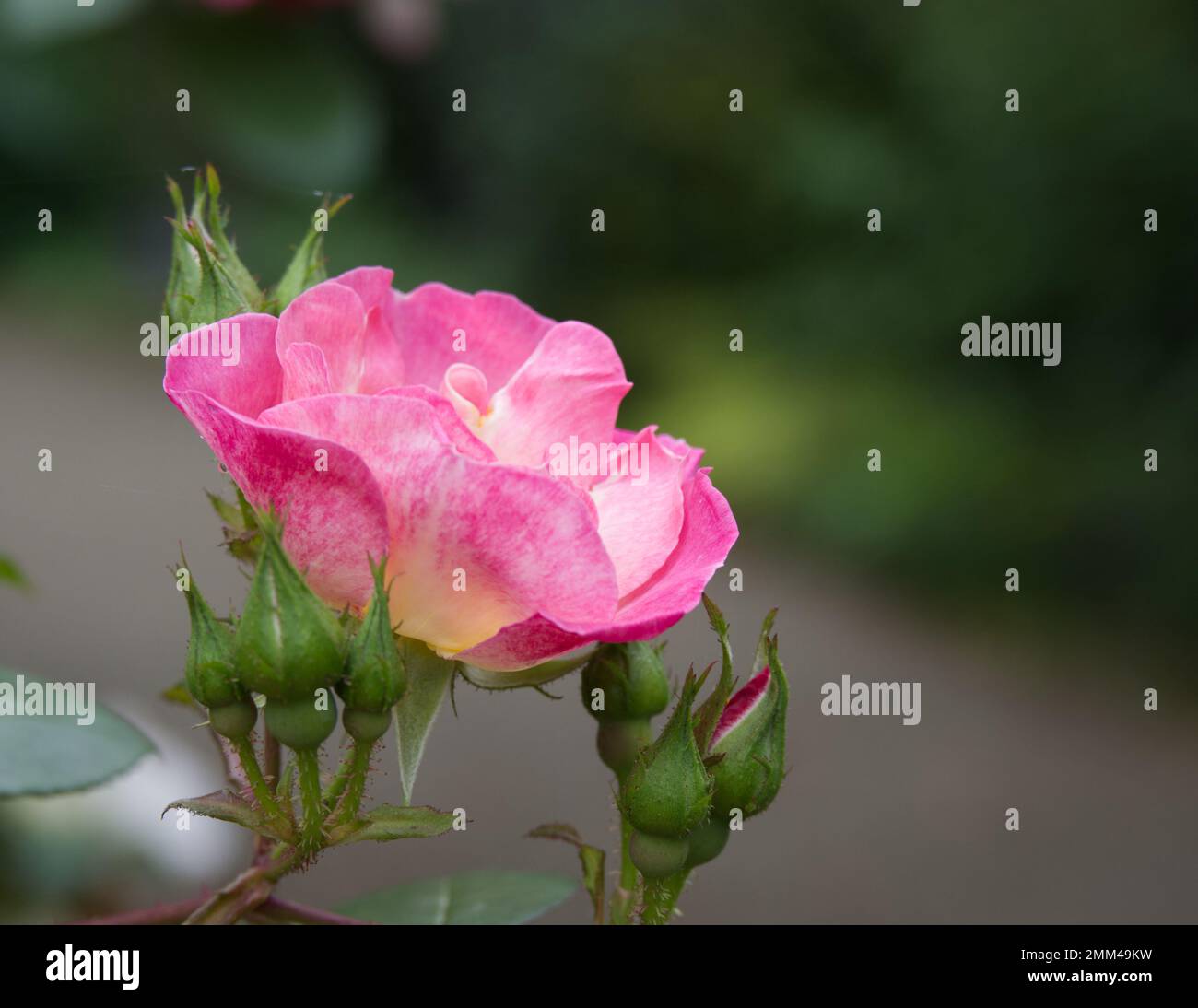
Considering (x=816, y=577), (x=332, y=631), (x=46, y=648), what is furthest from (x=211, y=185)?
(x=816, y=577)

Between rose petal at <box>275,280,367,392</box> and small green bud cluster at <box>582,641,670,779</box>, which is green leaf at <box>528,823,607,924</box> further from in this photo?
rose petal at <box>275,280,367,392</box>

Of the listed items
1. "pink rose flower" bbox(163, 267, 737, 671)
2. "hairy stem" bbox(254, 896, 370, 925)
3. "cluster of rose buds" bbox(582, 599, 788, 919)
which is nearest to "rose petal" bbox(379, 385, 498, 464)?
"pink rose flower" bbox(163, 267, 737, 671)

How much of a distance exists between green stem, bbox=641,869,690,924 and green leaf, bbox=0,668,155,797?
0.82 ft

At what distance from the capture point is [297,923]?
1.85 ft

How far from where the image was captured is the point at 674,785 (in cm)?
48

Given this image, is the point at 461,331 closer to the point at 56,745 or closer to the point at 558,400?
the point at 558,400

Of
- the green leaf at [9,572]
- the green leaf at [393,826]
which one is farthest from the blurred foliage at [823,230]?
the green leaf at [393,826]

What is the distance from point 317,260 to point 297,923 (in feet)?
0.94

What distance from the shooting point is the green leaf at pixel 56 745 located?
54 centimetres

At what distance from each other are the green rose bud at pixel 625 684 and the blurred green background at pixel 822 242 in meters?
1.86

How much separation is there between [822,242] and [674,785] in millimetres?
2950

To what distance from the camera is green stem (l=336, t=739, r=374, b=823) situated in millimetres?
473

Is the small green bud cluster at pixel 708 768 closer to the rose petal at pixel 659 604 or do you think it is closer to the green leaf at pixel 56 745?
the rose petal at pixel 659 604

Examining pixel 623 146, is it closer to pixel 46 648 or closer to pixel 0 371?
pixel 0 371
